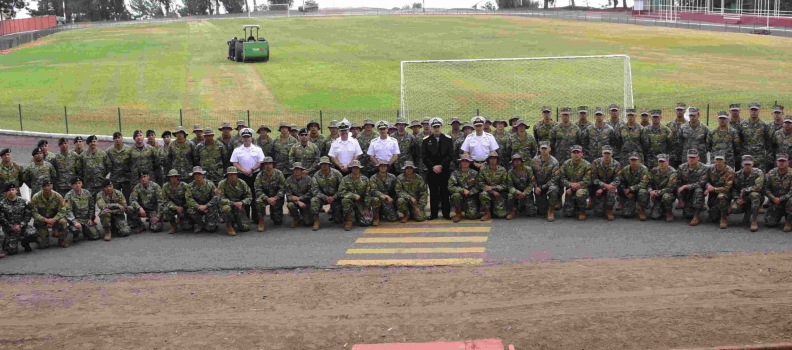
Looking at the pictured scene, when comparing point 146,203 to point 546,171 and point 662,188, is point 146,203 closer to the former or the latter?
point 546,171

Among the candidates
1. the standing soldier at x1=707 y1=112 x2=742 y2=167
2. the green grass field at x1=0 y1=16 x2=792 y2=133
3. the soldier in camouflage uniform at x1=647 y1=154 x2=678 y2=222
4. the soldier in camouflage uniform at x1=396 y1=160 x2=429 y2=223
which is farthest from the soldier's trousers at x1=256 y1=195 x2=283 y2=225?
the green grass field at x1=0 y1=16 x2=792 y2=133

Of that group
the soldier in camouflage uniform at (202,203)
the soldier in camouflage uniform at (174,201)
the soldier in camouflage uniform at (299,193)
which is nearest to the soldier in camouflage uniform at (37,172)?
the soldier in camouflage uniform at (174,201)

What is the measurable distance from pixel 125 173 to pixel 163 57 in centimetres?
3966

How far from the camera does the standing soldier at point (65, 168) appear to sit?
16141 mm

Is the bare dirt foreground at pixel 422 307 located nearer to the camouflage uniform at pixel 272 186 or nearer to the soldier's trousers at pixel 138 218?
the soldier's trousers at pixel 138 218

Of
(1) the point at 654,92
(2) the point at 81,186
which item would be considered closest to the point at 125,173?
(2) the point at 81,186

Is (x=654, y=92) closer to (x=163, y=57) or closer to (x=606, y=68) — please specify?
(x=606, y=68)

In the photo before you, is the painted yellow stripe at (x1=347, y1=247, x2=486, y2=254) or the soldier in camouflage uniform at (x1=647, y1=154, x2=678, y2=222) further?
the soldier in camouflage uniform at (x1=647, y1=154, x2=678, y2=222)

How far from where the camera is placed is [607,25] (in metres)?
73.0

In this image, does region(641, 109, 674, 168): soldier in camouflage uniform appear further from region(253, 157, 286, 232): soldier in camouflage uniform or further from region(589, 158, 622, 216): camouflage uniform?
region(253, 157, 286, 232): soldier in camouflage uniform

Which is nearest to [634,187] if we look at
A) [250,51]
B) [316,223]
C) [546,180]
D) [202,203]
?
[546,180]

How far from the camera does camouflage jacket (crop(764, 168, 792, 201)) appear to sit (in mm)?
14095

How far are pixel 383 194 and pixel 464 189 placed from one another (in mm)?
1576

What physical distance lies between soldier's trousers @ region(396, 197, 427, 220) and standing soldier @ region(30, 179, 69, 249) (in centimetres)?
623
